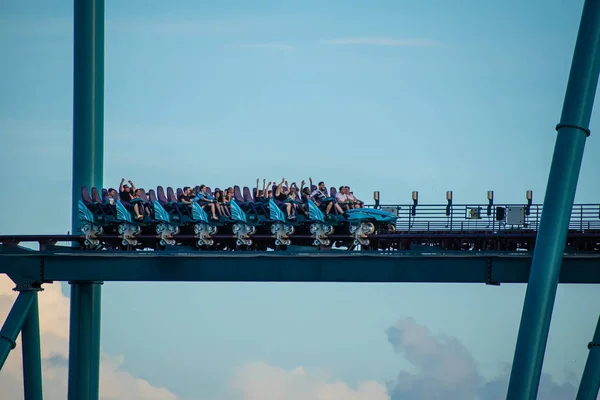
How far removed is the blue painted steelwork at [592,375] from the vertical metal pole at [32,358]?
39.3 feet

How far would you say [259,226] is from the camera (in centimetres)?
3175

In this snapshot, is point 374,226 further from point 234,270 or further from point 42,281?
point 42,281

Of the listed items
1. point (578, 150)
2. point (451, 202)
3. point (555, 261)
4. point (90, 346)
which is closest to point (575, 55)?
point (578, 150)

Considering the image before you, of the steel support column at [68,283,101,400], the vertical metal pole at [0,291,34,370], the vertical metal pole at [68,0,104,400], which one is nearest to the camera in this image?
the vertical metal pole at [0,291,34,370]

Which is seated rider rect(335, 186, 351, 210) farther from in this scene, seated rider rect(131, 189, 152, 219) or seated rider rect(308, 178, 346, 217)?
seated rider rect(131, 189, 152, 219)

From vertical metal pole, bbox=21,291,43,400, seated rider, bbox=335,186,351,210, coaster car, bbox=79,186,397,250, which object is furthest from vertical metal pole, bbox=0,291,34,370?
seated rider, bbox=335,186,351,210

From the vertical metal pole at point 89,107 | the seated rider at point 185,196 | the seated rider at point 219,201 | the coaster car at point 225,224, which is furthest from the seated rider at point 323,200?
the vertical metal pole at point 89,107

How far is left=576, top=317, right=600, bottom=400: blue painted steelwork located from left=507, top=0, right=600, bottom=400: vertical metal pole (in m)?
2.61

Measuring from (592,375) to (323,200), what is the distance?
6973 millimetres

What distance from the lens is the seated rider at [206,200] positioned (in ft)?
104

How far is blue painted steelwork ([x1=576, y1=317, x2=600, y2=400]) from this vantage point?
27344 mm

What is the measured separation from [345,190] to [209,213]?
2.97 m

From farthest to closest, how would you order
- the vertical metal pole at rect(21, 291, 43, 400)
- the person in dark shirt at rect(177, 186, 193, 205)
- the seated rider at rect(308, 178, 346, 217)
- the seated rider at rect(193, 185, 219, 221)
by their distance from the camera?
the person in dark shirt at rect(177, 186, 193, 205)
the vertical metal pole at rect(21, 291, 43, 400)
the seated rider at rect(193, 185, 219, 221)
the seated rider at rect(308, 178, 346, 217)

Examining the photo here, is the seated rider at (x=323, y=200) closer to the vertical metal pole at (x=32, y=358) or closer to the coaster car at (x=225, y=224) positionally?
the coaster car at (x=225, y=224)
